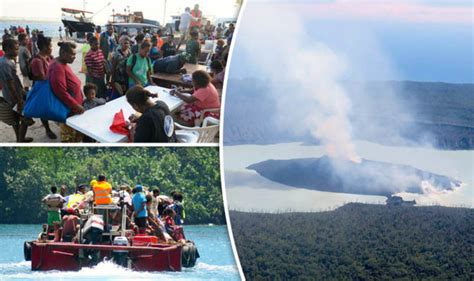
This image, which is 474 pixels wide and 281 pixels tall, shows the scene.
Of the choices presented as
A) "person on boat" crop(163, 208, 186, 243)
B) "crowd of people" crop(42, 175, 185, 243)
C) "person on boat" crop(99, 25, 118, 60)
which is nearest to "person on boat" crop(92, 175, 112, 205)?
"crowd of people" crop(42, 175, 185, 243)

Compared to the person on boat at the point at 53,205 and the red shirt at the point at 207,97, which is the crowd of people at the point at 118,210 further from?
the red shirt at the point at 207,97

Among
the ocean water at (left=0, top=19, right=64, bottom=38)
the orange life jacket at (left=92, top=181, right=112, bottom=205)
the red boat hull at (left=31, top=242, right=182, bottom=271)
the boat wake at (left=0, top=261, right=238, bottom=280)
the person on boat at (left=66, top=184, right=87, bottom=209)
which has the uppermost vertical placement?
the ocean water at (left=0, top=19, right=64, bottom=38)

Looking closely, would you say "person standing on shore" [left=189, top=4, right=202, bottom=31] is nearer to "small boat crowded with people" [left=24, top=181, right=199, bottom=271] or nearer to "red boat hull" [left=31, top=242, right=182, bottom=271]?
"small boat crowded with people" [left=24, top=181, right=199, bottom=271]

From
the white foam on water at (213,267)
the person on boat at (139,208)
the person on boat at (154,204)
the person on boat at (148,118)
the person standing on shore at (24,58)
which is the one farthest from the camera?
the white foam on water at (213,267)

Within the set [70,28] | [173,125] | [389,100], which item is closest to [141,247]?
[173,125]

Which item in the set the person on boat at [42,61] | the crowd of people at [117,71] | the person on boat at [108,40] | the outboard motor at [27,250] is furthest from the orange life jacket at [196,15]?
the outboard motor at [27,250]

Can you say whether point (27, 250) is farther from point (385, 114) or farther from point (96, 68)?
point (385, 114)
